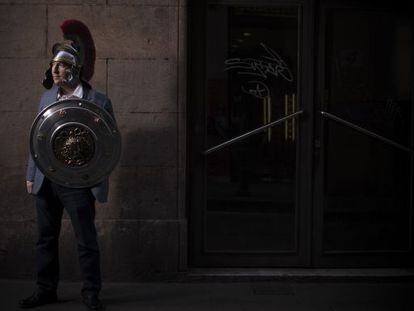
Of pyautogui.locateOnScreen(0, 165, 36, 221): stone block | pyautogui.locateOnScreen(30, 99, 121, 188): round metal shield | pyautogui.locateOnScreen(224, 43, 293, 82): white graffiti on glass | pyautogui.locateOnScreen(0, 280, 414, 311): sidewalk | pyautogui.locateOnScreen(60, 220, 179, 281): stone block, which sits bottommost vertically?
pyautogui.locateOnScreen(0, 280, 414, 311): sidewalk

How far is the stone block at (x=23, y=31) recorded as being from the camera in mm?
6402

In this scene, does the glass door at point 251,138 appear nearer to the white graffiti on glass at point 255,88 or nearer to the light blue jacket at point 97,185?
the white graffiti on glass at point 255,88

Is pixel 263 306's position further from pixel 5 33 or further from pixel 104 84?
pixel 5 33

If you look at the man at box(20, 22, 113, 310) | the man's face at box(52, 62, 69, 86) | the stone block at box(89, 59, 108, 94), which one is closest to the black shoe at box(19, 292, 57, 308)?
the man at box(20, 22, 113, 310)

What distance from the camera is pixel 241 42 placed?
6.73 metres

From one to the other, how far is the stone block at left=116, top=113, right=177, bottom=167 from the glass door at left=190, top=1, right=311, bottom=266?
0.36 m

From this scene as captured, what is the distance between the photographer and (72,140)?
536 centimetres

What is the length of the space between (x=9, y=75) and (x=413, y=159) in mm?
3812

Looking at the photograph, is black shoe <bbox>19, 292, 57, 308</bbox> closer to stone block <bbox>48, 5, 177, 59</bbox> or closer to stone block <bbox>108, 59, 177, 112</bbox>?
stone block <bbox>108, 59, 177, 112</bbox>

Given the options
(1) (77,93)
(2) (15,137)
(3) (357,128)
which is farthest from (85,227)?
(3) (357,128)

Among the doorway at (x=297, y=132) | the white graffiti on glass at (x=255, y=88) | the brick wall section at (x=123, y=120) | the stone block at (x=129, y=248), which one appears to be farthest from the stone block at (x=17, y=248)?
the white graffiti on glass at (x=255, y=88)

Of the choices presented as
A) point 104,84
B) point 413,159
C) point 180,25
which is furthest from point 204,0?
point 413,159

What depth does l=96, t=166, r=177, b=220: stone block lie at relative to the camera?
6.46 metres

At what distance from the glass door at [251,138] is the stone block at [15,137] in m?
1.53
